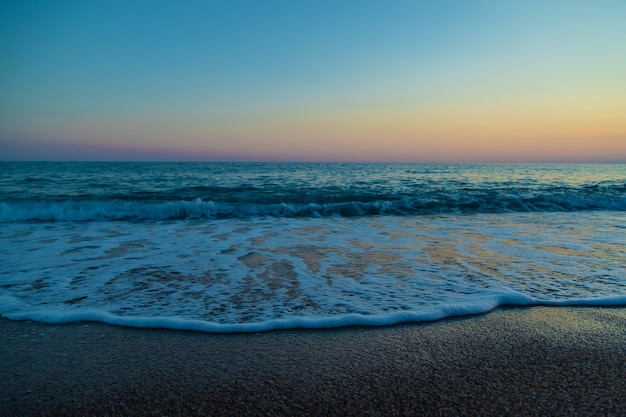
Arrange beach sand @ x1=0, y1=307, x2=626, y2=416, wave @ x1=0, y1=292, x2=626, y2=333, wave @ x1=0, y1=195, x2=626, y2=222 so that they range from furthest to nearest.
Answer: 1. wave @ x1=0, y1=195, x2=626, y2=222
2. wave @ x1=0, y1=292, x2=626, y2=333
3. beach sand @ x1=0, y1=307, x2=626, y2=416

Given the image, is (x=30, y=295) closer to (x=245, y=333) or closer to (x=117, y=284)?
(x=117, y=284)

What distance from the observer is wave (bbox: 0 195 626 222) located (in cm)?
1039

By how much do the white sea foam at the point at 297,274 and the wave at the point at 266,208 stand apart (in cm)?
234

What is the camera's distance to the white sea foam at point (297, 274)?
3354mm

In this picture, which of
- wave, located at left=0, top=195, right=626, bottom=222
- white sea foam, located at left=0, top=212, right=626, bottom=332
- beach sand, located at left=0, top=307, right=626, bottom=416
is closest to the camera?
beach sand, located at left=0, top=307, right=626, bottom=416

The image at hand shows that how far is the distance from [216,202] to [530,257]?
9748 mm

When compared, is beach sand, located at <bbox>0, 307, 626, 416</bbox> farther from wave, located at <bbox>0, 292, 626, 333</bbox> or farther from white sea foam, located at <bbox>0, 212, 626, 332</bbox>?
white sea foam, located at <bbox>0, 212, 626, 332</bbox>

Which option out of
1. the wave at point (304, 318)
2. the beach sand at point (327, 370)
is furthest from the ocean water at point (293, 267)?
the beach sand at point (327, 370)

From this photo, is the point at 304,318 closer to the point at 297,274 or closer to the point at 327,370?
the point at 327,370

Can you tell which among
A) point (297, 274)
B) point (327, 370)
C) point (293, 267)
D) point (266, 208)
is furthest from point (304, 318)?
point (266, 208)

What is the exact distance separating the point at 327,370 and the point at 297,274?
92.1 inches

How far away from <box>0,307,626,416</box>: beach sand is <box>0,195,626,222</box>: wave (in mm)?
8028

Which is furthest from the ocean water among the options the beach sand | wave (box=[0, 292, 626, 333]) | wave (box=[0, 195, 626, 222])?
the beach sand

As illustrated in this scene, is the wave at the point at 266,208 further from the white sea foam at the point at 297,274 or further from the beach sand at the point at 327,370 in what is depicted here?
the beach sand at the point at 327,370
